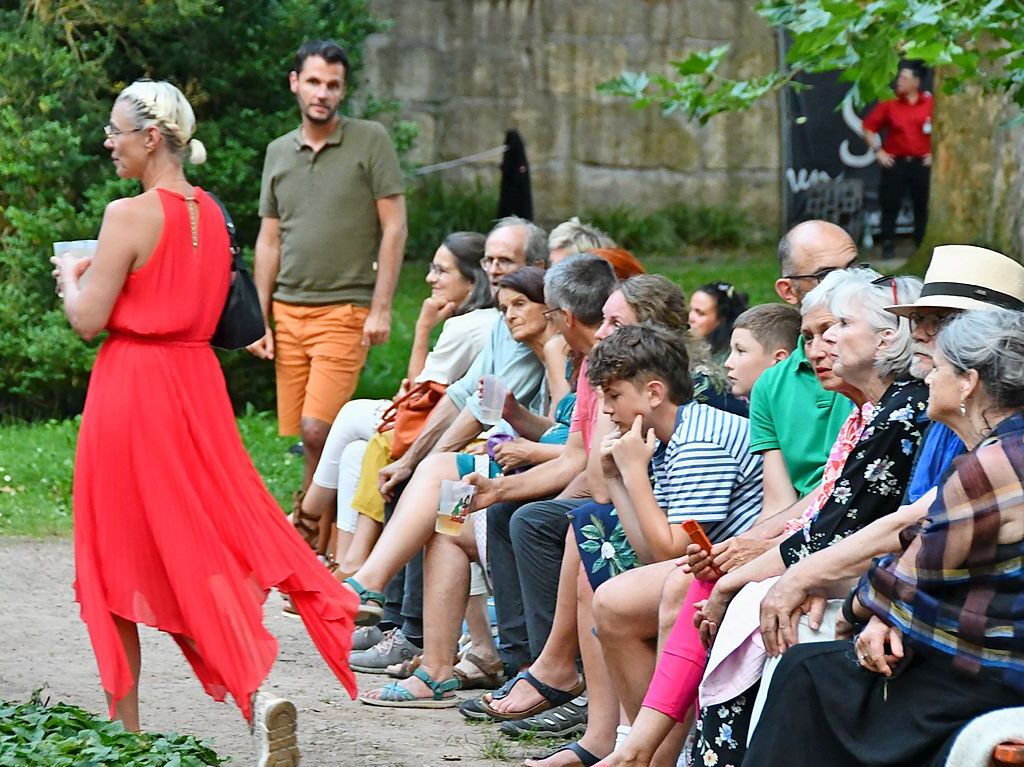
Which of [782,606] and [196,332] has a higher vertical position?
[196,332]

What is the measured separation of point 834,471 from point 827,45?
210cm

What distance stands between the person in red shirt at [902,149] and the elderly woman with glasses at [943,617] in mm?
12672

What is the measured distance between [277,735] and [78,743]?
57 cm

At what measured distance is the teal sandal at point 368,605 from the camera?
604 centimetres

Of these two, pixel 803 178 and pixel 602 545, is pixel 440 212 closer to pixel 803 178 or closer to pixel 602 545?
pixel 803 178

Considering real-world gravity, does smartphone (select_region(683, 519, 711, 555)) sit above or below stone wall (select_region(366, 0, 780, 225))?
below

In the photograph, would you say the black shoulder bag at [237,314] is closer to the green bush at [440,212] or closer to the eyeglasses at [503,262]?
the eyeglasses at [503,262]

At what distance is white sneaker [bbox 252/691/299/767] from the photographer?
475 centimetres

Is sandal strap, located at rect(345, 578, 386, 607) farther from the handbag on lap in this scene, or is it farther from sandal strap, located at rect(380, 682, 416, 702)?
the handbag on lap

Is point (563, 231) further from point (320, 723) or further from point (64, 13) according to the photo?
point (64, 13)

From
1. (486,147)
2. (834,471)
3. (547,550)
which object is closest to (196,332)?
(547,550)

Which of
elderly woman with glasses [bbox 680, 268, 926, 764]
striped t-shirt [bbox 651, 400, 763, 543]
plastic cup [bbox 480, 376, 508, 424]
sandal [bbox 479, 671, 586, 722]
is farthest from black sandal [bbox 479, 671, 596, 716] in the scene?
elderly woman with glasses [bbox 680, 268, 926, 764]

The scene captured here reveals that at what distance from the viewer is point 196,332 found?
207 inches

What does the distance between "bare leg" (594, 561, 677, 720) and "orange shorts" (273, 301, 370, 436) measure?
11.4 feet
